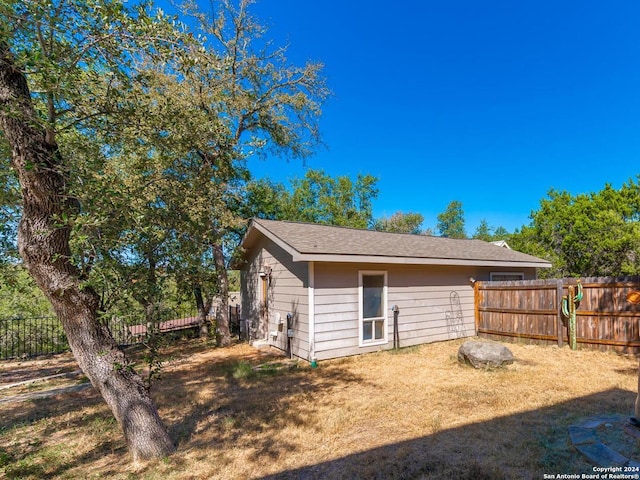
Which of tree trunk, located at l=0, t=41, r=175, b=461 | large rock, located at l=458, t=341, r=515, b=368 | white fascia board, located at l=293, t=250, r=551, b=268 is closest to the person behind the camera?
tree trunk, located at l=0, t=41, r=175, b=461

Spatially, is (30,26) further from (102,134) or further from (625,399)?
(625,399)

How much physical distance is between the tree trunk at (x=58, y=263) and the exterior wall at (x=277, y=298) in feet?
13.6

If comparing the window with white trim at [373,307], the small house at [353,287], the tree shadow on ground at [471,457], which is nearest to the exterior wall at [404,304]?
the small house at [353,287]

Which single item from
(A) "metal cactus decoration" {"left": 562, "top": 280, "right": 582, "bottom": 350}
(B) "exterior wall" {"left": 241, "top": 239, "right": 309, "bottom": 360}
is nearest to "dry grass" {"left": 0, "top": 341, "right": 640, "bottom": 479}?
(A) "metal cactus decoration" {"left": 562, "top": 280, "right": 582, "bottom": 350}

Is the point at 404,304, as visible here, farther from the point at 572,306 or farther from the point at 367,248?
the point at 572,306

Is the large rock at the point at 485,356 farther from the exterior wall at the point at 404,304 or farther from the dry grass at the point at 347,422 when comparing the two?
the exterior wall at the point at 404,304

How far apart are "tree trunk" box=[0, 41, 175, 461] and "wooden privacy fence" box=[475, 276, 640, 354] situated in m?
8.43

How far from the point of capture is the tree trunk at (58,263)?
2.96 meters

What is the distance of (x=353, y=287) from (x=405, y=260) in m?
1.49

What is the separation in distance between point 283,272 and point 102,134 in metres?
5.16

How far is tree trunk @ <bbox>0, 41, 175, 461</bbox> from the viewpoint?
2.96m

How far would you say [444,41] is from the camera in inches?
475

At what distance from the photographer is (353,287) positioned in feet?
25.3

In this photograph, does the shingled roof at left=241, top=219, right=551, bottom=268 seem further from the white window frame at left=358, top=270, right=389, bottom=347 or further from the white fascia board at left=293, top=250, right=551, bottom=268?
the white window frame at left=358, top=270, right=389, bottom=347
